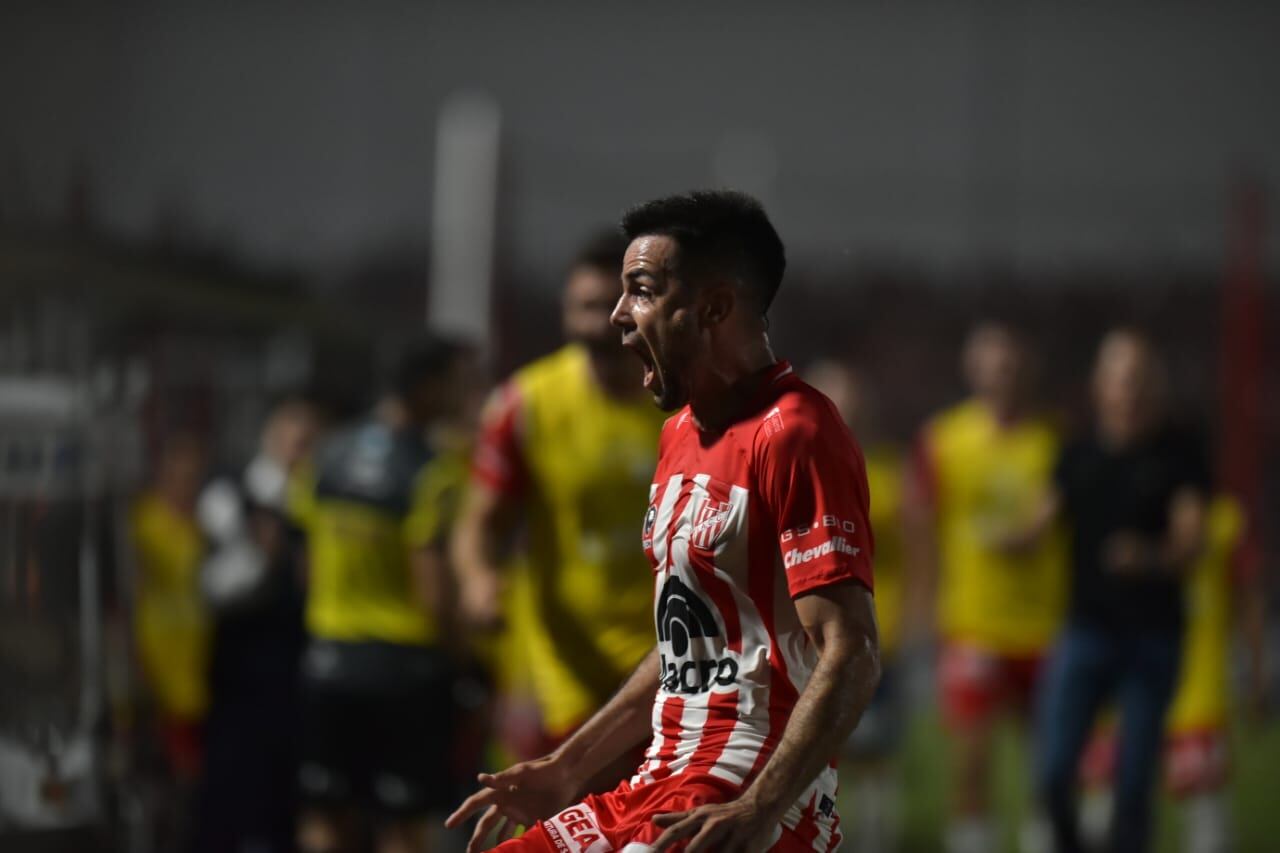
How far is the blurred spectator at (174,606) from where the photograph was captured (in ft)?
25.1

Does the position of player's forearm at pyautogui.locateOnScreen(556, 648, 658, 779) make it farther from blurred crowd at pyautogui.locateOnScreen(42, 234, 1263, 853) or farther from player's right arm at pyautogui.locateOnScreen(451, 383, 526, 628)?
player's right arm at pyautogui.locateOnScreen(451, 383, 526, 628)

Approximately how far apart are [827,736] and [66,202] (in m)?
4.27

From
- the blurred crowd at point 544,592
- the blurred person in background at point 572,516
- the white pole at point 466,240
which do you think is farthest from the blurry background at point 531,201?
the blurred crowd at point 544,592

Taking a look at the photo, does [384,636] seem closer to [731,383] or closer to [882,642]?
[882,642]

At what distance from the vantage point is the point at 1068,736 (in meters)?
6.88

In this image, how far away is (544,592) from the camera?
15.3 feet

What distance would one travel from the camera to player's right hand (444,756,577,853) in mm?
2318

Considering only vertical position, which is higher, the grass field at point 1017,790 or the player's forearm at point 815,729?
the player's forearm at point 815,729

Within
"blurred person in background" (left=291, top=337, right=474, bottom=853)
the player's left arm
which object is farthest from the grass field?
the player's left arm

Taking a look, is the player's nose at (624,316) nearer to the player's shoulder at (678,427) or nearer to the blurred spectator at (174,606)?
the player's shoulder at (678,427)

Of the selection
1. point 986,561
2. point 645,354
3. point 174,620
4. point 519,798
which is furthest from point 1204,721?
point 645,354

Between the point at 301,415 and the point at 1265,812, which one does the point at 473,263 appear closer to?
the point at 301,415

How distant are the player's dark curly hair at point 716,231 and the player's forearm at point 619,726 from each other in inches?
23.4

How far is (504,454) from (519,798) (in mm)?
2420
